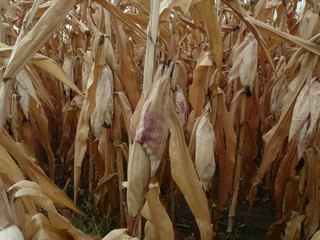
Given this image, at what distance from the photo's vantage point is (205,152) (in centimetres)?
84

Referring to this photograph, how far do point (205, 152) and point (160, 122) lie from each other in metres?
0.33

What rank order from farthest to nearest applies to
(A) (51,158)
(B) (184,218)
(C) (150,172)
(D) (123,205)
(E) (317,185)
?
1. (B) (184,218)
2. (A) (51,158)
3. (D) (123,205)
4. (E) (317,185)
5. (C) (150,172)

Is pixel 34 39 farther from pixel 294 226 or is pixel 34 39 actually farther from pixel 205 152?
pixel 294 226

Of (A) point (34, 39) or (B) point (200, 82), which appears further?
(B) point (200, 82)

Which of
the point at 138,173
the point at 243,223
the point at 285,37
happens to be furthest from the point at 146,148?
the point at 243,223

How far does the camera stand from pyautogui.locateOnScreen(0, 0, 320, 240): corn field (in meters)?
0.52

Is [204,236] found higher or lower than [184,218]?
higher

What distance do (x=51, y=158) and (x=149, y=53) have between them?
0.91 metres

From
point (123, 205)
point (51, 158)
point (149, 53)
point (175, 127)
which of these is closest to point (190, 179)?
point (175, 127)

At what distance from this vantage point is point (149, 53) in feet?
1.76

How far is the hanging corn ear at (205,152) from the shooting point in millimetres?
843

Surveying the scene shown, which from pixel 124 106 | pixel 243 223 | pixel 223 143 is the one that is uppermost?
pixel 124 106

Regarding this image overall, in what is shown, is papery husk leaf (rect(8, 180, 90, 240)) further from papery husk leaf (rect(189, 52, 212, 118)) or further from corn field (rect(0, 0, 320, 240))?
papery husk leaf (rect(189, 52, 212, 118))

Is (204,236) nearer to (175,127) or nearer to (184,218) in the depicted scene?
(175,127)
